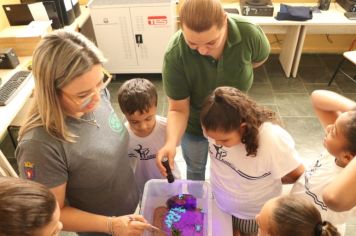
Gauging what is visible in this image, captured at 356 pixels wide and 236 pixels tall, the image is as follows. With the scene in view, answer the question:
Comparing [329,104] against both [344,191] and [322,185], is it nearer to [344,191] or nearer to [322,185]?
[322,185]

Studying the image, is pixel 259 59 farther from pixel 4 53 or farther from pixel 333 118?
pixel 4 53

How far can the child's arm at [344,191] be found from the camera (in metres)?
0.80

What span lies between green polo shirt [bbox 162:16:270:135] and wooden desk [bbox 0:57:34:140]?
3.36 feet

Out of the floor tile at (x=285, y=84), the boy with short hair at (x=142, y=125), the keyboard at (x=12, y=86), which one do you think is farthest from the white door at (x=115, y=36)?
the boy with short hair at (x=142, y=125)

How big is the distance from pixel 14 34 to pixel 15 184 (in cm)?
220

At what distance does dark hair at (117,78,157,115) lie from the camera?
1248 mm

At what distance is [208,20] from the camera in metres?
0.97

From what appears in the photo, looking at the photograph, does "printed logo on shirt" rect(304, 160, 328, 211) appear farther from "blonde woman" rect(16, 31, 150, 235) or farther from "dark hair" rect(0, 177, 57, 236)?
"dark hair" rect(0, 177, 57, 236)

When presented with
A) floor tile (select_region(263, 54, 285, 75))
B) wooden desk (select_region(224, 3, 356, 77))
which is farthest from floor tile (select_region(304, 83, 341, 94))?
floor tile (select_region(263, 54, 285, 75))

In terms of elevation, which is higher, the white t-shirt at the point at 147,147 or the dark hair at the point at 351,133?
the dark hair at the point at 351,133

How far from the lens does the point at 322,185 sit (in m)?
1.03

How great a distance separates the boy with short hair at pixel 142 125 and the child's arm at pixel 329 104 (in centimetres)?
72

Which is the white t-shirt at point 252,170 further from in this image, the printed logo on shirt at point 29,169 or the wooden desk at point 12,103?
the wooden desk at point 12,103

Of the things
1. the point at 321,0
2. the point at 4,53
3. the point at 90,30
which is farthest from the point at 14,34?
the point at 321,0
